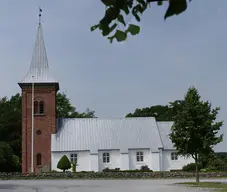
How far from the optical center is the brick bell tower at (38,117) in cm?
5403

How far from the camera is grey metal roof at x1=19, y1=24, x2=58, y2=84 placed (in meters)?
56.5

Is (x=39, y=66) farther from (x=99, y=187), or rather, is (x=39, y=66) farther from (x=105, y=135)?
(x=99, y=187)

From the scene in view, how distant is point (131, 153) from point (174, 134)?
76.0 ft

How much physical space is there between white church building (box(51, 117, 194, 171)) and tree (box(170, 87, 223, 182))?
22.9 m

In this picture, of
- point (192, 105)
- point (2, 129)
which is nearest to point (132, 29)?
point (192, 105)

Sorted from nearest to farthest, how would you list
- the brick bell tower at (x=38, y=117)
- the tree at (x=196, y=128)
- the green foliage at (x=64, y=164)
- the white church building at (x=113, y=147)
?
the tree at (x=196, y=128)
the green foliage at (x=64, y=164)
the brick bell tower at (x=38, y=117)
the white church building at (x=113, y=147)

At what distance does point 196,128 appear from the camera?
3322 cm

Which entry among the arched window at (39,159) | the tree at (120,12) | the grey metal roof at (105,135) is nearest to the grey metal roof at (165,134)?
the grey metal roof at (105,135)

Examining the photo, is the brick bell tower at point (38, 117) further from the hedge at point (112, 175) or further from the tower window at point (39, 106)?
the hedge at point (112, 175)

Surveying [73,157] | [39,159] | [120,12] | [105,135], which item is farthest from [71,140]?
[120,12]

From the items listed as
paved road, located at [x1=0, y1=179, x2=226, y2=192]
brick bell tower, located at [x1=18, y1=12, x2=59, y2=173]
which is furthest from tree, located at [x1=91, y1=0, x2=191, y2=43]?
brick bell tower, located at [x1=18, y1=12, x2=59, y2=173]

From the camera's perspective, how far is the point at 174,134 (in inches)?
1335

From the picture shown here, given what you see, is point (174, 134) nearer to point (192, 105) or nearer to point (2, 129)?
point (192, 105)

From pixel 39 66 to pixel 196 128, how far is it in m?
29.6
